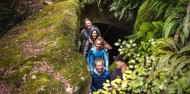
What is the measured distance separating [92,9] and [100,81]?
21.6 ft

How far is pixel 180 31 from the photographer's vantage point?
487 centimetres

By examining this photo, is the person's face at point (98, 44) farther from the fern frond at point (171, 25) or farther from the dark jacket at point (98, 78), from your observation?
the fern frond at point (171, 25)

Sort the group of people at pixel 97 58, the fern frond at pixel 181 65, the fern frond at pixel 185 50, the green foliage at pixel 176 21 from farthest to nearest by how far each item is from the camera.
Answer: the group of people at pixel 97 58
the green foliage at pixel 176 21
the fern frond at pixel 185 50
the fern frond at pixel 181 65

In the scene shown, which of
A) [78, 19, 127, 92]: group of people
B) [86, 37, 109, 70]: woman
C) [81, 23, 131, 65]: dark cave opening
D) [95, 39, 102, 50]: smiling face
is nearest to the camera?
[78, 19, 127, 92]: group of people

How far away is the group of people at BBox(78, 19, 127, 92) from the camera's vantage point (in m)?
5.95

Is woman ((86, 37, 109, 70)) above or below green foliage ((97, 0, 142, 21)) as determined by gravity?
below

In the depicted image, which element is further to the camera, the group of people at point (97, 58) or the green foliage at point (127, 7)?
the green foliage at point (127, 7)

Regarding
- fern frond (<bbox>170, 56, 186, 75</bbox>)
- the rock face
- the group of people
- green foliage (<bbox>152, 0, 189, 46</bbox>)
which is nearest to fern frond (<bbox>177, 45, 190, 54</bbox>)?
fern frond (<bbox>170, 56, 186, 75</bbox>)

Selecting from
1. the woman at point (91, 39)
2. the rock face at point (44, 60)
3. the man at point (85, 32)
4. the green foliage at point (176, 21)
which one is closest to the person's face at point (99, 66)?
the rock face at point (44, 60)

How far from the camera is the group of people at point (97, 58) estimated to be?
595 cm

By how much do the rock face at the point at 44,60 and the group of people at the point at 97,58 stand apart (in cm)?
67

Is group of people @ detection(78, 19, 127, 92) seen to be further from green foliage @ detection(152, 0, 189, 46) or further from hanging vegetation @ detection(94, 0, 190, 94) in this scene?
green foliage @ detection(152, 0, 189, 46)

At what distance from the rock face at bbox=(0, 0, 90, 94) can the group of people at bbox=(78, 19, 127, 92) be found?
2.21 ft

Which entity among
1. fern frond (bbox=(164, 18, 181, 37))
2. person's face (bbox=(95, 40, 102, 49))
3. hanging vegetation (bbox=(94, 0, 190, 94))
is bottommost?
person's face (bbox=(95, 40, 102, 49))
